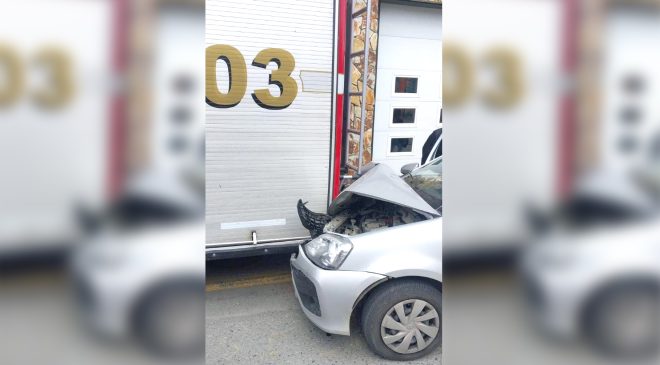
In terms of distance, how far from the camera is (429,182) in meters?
3.73

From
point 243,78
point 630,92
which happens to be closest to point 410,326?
point 243,78

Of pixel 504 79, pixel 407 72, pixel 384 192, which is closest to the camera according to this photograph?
pixel 504 79

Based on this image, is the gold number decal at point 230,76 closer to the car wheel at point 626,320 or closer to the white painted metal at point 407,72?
the white painted metal at point 407,72

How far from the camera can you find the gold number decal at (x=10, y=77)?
2.58 feet

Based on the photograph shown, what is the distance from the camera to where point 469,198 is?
0.98 metres

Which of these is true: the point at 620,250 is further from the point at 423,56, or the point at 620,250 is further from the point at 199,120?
the point at 423,56

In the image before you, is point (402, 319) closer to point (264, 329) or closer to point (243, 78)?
point (264, 329)

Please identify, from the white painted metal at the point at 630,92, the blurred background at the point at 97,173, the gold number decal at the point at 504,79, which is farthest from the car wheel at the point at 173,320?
the white painted metal at the point at 630,92

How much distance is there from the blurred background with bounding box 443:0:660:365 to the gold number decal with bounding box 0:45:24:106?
86 centimetres

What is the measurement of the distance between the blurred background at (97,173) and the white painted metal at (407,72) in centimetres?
425

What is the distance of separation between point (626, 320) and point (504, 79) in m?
0.54

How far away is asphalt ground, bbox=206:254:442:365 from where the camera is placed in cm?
327

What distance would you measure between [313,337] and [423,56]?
3.48 meters

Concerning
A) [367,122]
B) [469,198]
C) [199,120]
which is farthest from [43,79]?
[367,122]
